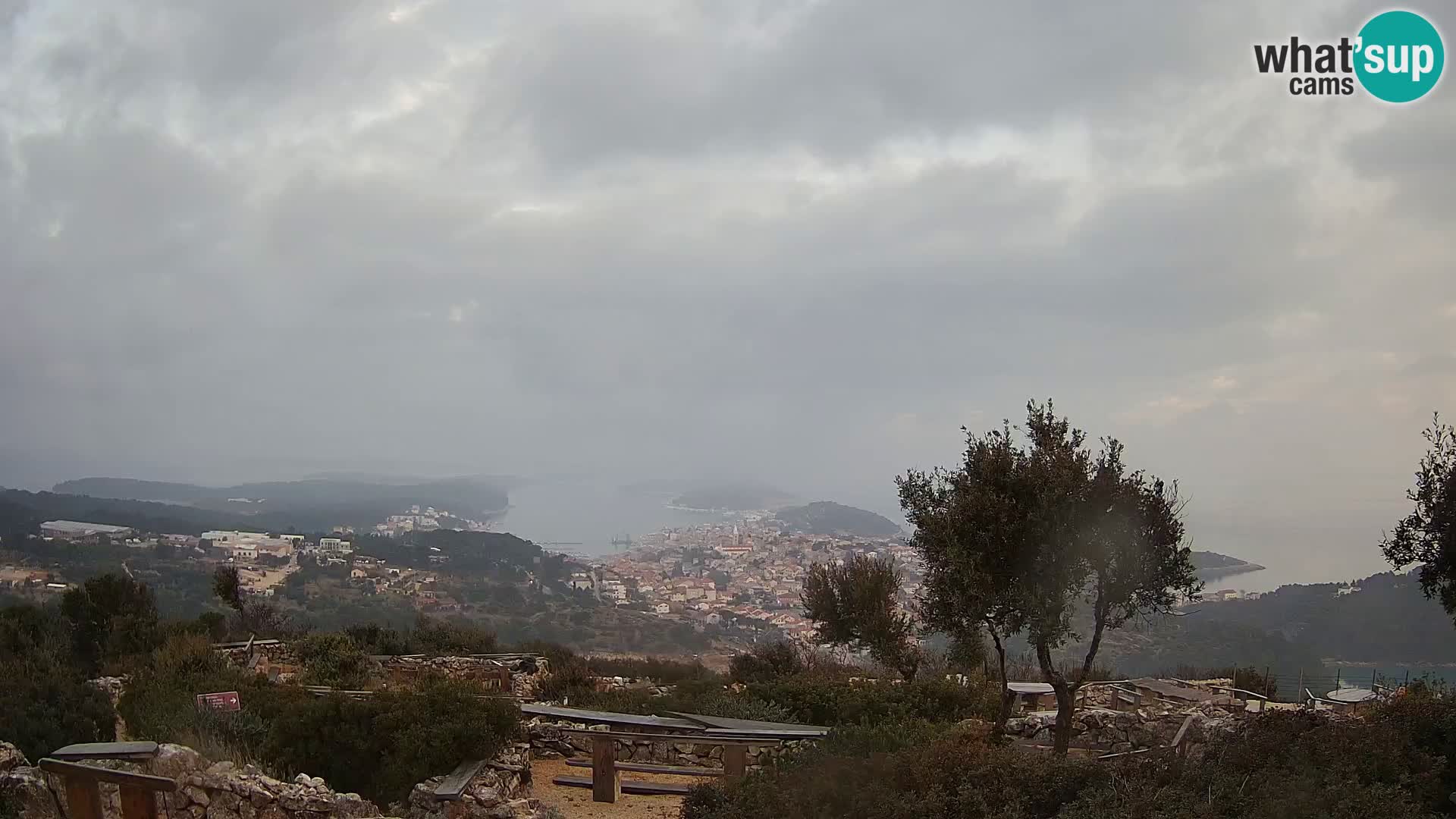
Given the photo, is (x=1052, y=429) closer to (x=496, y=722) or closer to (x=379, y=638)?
(x=496, y=722)

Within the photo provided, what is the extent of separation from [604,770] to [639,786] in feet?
1.79

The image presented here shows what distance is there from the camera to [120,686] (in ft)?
48.0

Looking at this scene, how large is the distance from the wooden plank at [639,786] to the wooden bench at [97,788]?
4.66 metres

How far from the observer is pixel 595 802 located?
999cm

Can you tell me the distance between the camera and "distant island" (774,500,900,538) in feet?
232

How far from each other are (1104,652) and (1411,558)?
1929cm

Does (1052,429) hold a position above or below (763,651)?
above

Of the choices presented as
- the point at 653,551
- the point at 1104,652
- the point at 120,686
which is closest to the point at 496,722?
the point at 120,686

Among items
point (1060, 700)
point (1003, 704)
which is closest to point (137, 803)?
point (1003, 704)

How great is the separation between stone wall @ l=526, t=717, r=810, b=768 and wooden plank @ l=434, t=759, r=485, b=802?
5.55 feet

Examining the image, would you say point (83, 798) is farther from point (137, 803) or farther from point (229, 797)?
point (229, 797)

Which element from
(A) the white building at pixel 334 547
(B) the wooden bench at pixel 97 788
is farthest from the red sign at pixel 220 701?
(A) the white building at pixel 334 547

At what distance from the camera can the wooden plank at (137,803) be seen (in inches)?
268

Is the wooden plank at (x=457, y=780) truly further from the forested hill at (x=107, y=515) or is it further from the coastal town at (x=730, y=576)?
the forested hill at (x=107, y=515)
